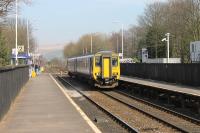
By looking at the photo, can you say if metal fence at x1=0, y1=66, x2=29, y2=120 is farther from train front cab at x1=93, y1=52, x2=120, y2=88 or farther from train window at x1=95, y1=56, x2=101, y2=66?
train window at x1=95, y1=56, x2=101, y2=66

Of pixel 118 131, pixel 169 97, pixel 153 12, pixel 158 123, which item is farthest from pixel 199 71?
A: pixel 153 12

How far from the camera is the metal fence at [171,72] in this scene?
103 ft

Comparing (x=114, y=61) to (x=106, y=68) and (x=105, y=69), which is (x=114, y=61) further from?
(x=105, y=69)

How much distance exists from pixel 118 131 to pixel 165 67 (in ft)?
75.8

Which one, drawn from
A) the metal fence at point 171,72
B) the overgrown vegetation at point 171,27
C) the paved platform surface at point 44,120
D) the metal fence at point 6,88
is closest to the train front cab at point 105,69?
the metal fence at point 171,72

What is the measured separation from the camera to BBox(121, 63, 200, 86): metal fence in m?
31.3

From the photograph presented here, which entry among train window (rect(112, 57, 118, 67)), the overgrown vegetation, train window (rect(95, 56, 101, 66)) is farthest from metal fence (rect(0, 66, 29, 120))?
the overgrown vegetation

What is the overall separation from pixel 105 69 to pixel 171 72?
5128mm

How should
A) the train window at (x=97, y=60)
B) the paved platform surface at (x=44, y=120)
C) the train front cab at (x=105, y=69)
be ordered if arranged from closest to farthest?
1. the paved platform surface at (x=44, y=120)
2. the train front cab at (x=105, y=69)
3. the train window at (x=97, y=60)

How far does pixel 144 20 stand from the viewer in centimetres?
9088

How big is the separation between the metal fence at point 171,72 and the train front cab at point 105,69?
3.65 m

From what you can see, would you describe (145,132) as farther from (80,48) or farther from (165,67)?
(80,48)

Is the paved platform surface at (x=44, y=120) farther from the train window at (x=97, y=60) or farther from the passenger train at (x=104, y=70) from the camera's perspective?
the train window at (x=97, y=60)

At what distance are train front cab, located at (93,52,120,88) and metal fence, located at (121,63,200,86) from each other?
12.0 feet
